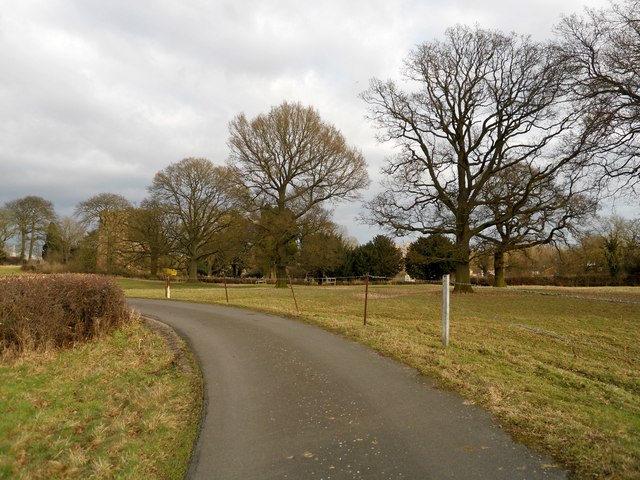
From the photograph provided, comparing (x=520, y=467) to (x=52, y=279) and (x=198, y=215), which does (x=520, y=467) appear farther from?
(x=198, y=215)

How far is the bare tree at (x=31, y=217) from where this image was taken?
54906 millimetres

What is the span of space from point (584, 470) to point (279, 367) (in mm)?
4821

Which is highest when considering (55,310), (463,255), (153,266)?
(463,255)

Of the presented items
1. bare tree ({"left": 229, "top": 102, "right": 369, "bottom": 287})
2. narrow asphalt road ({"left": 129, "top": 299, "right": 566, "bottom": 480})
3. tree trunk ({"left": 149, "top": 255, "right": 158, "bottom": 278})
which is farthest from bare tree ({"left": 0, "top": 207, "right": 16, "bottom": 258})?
narrow asphalt road ({"left": 129, "top": 299, "right": 566, "bottom": 480})

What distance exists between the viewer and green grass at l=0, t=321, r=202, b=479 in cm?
411

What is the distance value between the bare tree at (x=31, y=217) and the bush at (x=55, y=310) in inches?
2083

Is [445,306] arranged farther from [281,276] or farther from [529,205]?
[281,276]

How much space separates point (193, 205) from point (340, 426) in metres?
45.9

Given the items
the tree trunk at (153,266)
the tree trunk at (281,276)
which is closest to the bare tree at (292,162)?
the tree trunk at (281,276)

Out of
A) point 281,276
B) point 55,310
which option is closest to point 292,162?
point 281,276

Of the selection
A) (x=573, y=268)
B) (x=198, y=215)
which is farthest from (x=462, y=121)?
(x=573, y=268)

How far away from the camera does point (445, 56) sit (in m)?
27.3

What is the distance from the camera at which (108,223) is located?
48844 mm

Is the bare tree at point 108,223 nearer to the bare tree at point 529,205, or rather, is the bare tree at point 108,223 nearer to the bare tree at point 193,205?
the bare tree at point 193,205
